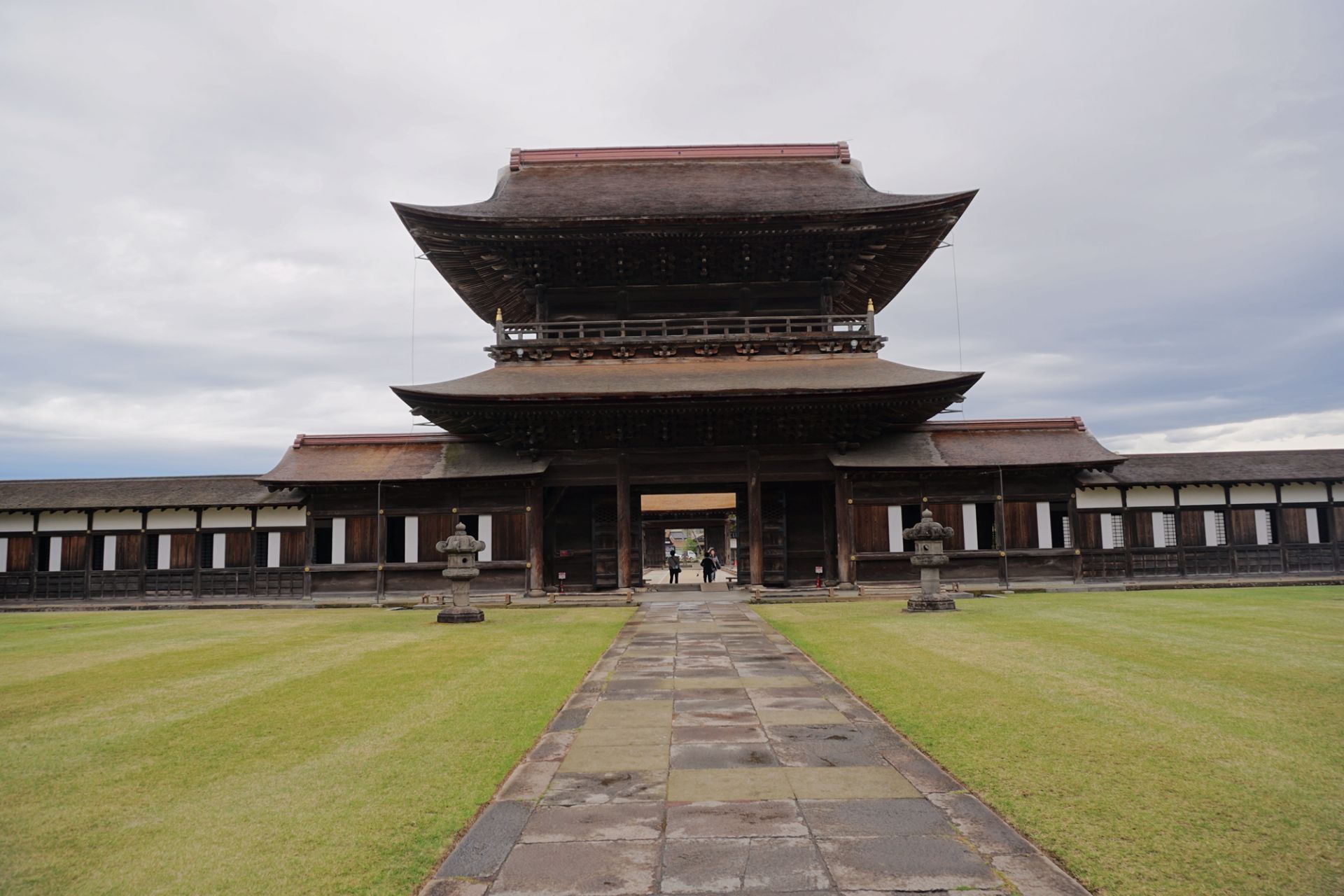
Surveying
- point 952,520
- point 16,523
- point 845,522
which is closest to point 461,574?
point 845,522

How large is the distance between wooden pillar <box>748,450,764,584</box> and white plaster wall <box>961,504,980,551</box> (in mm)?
5759

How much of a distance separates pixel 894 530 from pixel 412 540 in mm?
13785

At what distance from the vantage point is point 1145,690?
8320 millimetres

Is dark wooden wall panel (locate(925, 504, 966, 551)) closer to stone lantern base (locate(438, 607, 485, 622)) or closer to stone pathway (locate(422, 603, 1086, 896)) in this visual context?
stone lantern base (locate(438, 607, 485, 622))

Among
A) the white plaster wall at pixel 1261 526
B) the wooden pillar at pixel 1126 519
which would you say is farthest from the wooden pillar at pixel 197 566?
the white plaster wall at pixel 1261 526

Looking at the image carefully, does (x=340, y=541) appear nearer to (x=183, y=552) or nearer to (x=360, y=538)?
(x=360, y=538)

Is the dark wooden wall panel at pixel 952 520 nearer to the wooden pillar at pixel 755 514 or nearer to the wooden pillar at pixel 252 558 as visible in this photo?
the wooden pillar at pixel 755 514

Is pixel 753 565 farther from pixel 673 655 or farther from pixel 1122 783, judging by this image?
pixel 1122 783

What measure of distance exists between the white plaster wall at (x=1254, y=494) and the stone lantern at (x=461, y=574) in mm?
23597

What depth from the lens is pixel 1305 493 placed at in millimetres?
25469

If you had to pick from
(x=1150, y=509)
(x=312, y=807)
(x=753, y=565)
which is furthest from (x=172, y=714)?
(x=1150, y=509)

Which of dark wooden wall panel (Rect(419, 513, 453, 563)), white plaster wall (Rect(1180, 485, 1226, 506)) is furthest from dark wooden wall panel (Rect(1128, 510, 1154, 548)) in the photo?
dark wooden wall panel (Rect(419, 513, 453, 563))

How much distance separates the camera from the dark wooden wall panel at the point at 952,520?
73.8 ft

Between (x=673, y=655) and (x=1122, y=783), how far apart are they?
23.7ft
